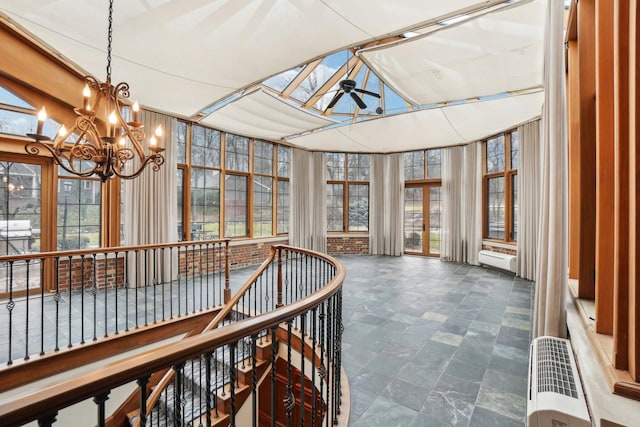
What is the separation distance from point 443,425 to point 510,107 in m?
4.66

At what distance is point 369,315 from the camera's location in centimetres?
370

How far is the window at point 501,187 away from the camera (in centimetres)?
620

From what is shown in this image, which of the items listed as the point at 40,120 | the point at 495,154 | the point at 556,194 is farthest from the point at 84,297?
the point at 495,154

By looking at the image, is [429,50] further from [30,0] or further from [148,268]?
[148,268]

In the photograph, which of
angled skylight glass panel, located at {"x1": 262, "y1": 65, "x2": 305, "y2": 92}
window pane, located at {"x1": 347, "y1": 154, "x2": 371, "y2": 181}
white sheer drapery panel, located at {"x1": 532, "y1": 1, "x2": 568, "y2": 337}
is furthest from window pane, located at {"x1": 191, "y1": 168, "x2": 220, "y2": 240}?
white sheer drapery panel, located at {"x1": 532, "y1": 1, "x2": 568, "y2": 337}

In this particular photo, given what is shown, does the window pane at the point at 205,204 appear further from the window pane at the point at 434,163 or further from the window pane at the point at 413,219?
the window pane at the point at 434,163

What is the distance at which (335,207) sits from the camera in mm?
8594

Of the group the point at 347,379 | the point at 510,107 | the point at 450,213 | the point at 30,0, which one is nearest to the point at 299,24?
the point at 30,0

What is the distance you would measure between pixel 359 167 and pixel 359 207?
118 cm

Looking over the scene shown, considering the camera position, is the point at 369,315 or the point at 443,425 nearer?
the point at 443,425

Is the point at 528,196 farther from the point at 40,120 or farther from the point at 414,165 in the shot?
the point at 40,120

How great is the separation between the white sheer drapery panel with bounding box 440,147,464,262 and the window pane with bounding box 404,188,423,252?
29.8 inches

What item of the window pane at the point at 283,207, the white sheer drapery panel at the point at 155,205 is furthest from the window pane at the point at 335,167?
the white sheer drapery panel at the point at 155,205

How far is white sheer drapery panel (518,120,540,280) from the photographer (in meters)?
5.34
